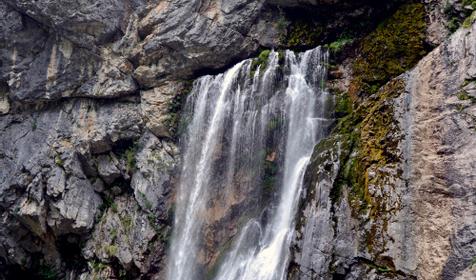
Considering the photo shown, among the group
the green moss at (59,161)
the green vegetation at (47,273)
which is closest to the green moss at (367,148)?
the green moss at (59,161)

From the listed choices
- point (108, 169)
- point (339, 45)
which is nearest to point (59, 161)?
point (108, 169)

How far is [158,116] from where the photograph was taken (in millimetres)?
13148

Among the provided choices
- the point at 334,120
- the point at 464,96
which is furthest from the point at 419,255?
the point at 334,120

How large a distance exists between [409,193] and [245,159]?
18.5ft

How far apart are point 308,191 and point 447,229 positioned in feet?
8.64

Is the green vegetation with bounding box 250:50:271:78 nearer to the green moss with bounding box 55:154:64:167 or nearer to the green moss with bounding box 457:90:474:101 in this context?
the green moss with bounding box 457:90:474:101

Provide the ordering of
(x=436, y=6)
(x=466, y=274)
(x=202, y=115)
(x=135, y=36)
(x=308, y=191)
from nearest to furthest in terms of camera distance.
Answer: (x=466, y=274) → (x=308, y=191) → (x=436, y=6) → (x=202, y=115) → (x=135, y=36)

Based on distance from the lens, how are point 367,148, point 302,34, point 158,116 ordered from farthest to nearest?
point 158,116
point 302,34
point 367,148

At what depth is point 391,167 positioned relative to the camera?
6.50 m

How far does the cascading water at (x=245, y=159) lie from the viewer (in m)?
10.2

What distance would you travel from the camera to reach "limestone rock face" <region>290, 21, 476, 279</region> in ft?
17.8

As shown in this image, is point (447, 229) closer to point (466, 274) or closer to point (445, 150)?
point (466, 274)

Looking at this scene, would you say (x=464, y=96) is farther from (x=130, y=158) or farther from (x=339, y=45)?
(x=130, y=158)

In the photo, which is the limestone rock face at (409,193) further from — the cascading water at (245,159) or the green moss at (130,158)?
the green moss at (130,158)
